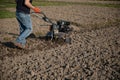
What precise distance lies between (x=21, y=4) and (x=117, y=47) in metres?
3.44

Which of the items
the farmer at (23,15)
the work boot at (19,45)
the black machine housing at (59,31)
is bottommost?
the work boot at (19,45)

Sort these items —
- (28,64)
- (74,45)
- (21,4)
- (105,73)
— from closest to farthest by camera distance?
(105,73)
(28,64)
(21,4)
(74,45)

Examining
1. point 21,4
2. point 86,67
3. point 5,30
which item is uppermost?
point 21,4

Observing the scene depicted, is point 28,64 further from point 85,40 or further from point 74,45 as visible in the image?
point 85,40

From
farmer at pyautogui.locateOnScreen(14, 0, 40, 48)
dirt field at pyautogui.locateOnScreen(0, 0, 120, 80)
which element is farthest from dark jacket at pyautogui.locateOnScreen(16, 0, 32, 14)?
dirt field at pyautogui.locateOnScreen(0, 0, 120, 80)

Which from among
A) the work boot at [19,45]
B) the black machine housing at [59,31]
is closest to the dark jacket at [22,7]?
the work boot at [19,45]

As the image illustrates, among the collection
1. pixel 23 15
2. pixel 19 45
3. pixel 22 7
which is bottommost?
pixel 19 45

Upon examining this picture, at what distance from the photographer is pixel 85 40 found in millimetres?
8188

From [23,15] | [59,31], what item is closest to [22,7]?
[23,15]

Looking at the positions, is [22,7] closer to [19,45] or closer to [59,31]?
[19,45]

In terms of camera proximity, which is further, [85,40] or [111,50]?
[85,40]

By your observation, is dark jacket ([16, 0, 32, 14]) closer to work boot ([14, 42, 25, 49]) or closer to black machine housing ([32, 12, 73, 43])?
work boot ([14, 42, 25, 49])

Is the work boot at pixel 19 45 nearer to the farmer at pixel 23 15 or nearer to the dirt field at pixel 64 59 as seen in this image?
the farmer at pixel 23 15

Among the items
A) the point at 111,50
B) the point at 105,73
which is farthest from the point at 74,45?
the point at 105,73
